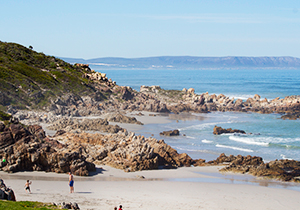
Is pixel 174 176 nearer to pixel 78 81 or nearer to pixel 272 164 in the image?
pixel 272 164

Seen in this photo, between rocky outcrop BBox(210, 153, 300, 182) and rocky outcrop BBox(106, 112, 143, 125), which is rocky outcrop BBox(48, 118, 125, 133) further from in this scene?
rocky outcrop BBox(210, 153, 300, 182)

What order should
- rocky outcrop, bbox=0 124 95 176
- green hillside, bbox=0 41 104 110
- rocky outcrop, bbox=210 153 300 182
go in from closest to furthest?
rocky outcrop, bbox=0 124 95 176
rocky outcrop, bbox=210 153 300 182
green hillside, bbox=0 41 104 110

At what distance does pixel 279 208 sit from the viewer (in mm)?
15828

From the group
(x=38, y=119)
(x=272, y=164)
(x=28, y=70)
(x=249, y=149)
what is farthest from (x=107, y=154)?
(x=28, y=70)

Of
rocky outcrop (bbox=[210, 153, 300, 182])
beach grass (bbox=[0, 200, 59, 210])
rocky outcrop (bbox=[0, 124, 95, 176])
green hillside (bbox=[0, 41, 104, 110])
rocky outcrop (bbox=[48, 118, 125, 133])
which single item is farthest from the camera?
green hillside (bbox=[0, 41, 104, 110])

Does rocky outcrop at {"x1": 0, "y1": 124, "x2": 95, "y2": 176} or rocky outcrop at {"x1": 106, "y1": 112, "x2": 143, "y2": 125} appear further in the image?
rocky outcrop at {"x1": 106, "y1": 112, "x2": 143, "y2": 125}

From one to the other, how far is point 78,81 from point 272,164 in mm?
40805

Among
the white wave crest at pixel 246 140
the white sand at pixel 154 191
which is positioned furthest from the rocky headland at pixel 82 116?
the white wave crest at pixel 246 140

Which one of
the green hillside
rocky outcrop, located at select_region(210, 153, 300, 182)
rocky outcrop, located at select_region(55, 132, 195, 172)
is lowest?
rocky outcrop, located at select_region(210, 153, 300, 182)

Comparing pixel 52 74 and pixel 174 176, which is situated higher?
pixel 52 74

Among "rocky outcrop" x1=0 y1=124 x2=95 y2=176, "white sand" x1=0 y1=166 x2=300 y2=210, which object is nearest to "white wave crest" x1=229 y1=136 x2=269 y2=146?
"white sand" x1=0 y1=166 x2=300 y2=210

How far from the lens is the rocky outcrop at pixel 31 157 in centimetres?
1834

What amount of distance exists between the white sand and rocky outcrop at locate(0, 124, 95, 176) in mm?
513

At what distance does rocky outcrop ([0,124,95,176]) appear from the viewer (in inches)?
722
